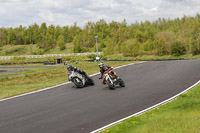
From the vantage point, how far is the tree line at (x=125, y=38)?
65750 millimetres

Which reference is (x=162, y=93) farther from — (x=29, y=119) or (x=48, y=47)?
(x=48, y=47)

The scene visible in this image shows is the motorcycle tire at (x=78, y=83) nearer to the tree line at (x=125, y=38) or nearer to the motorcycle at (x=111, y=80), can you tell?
the motorcycle at (x=111, y=80)

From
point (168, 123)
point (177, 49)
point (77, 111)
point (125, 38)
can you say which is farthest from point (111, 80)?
point (125, 38)

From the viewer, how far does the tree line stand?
65750mm

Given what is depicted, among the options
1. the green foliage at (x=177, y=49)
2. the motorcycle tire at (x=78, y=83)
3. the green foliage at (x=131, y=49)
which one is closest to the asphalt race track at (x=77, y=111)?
the motorcycle tire at (x=78, y=83)

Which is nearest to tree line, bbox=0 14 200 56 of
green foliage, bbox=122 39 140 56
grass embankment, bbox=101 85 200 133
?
A: green foliage, bbox=122 39 140 56

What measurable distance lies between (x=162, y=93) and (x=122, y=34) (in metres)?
94.4

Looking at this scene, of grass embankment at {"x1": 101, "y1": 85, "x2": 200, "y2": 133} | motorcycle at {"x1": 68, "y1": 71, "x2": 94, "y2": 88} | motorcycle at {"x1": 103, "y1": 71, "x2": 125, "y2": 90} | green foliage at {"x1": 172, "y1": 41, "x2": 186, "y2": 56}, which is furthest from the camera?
green foliage at {"x1": 172, "y1": 41, "x2": 186, "y2": 56}

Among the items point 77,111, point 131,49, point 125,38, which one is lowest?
point 77,111

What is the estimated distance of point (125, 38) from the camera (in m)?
107

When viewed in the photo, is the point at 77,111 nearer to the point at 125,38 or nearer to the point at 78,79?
the point at 78,79

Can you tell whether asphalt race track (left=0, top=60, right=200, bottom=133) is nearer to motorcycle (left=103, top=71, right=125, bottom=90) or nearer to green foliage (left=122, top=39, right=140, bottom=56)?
motorcycle (left=103, top=71, right=125, bottom=90)

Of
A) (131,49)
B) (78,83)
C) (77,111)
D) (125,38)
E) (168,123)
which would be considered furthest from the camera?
(125,38)

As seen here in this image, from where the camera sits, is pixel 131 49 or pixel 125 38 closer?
pixel 131 49
